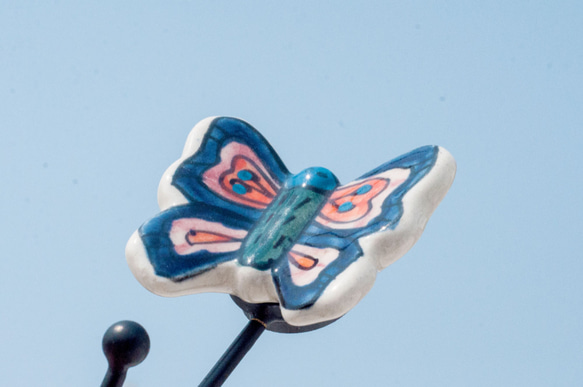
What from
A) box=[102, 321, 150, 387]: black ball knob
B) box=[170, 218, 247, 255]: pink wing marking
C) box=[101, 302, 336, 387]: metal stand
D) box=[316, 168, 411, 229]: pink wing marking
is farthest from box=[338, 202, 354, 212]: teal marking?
box=[102, 321, 150, 387]: black ball knob

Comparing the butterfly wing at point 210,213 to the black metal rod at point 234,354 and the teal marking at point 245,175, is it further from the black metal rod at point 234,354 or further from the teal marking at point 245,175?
the black metal rod at point 234,354

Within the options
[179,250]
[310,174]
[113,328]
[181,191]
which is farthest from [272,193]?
[113,328]

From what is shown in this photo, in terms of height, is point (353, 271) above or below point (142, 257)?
below

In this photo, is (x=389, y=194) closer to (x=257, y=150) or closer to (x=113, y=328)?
(x=257, y=150)

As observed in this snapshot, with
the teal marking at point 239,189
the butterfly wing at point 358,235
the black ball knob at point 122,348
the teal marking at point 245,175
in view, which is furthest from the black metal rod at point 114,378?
the teal marking at point 245,175

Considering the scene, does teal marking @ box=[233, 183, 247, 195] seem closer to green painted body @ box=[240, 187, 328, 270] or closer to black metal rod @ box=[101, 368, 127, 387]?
green painted body @ box=[240, 187, 328, 270]

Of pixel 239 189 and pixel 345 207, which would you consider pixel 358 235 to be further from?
pixel 239 189
